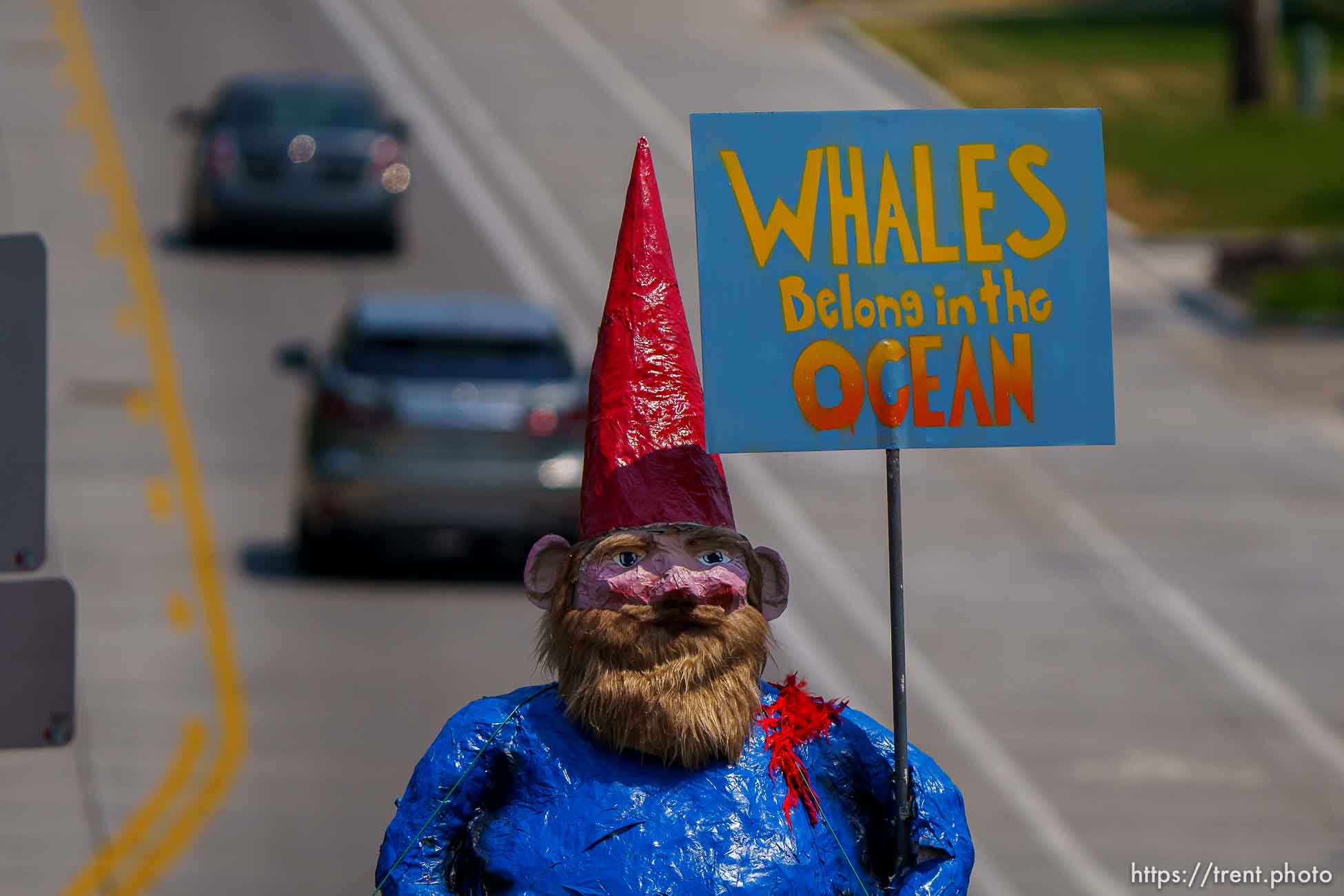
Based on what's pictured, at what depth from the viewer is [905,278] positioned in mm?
5246

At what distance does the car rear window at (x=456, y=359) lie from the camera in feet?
50.2

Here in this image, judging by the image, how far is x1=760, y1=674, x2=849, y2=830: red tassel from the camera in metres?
5.33

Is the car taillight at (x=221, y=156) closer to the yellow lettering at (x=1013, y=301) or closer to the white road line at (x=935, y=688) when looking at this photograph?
the white road line at (x=935, y=688)

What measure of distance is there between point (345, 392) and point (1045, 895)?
19.8 feet

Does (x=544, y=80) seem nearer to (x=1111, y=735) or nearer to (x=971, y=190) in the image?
(x=1111, y=735)

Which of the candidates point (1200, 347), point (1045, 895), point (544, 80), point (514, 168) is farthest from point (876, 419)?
point (544, 80)

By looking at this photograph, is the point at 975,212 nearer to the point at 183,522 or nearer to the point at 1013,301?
the point at 1013,301

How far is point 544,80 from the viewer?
33312 millimetres

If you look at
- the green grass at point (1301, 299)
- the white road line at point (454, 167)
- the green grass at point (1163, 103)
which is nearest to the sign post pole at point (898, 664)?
the white road line at point (454, 167)

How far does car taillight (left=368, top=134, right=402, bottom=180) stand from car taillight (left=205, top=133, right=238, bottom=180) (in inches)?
50.9

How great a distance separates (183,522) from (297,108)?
8725mm

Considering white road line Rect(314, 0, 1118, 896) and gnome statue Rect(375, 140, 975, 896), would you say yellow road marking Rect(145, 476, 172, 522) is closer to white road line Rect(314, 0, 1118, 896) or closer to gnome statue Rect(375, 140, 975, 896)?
white road line Rect(314, 0, 1118, 896)

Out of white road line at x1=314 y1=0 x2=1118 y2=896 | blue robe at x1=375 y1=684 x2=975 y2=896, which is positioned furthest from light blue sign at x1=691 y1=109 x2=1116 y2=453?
white road line at x1=314 y1=0 x2=1118 y2=896

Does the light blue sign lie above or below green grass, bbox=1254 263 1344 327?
below
